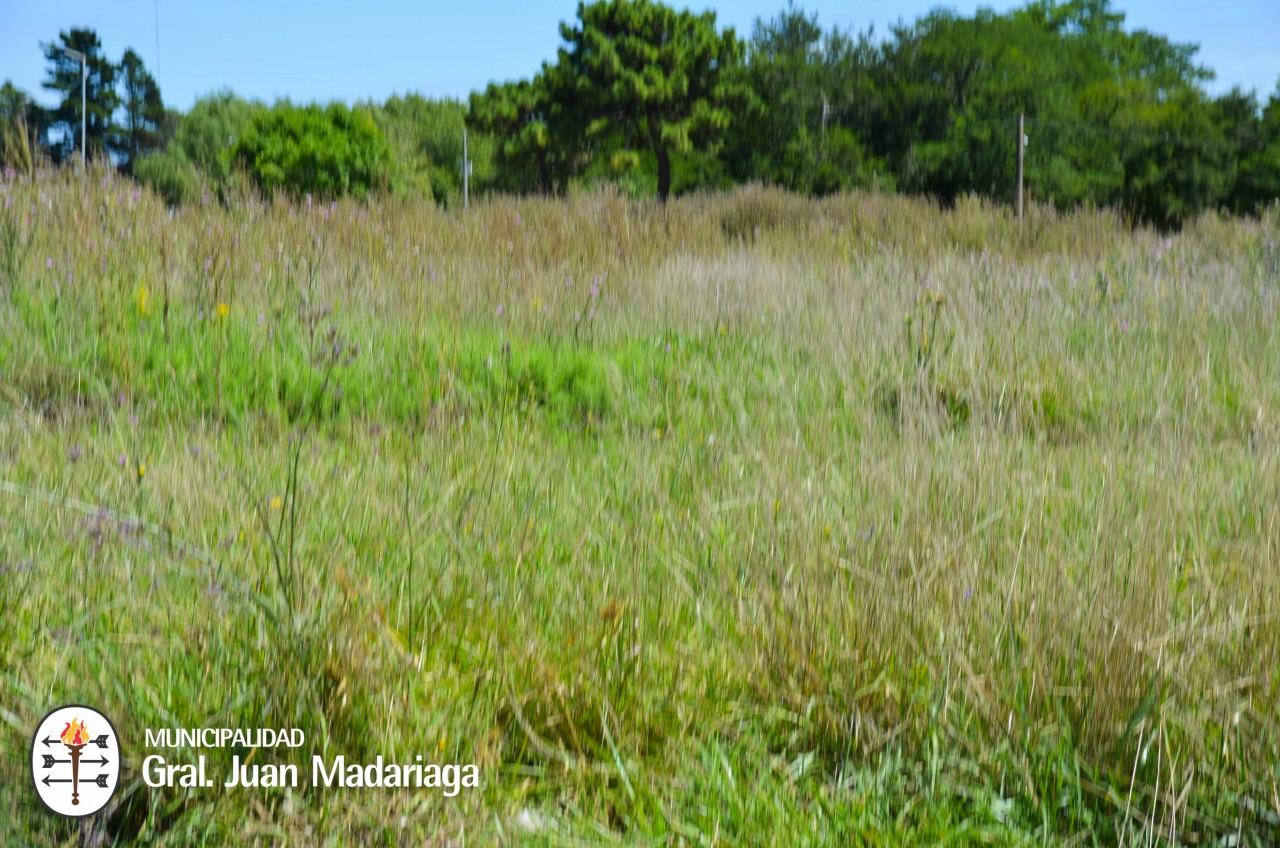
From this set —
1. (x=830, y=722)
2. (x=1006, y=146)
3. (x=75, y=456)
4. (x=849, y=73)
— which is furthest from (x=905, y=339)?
(x=849, y=73)

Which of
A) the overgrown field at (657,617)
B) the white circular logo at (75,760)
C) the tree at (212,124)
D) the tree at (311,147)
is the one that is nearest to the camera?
the white circular logo at (75,760)

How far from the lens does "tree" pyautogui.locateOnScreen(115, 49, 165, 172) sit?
41.2 meters

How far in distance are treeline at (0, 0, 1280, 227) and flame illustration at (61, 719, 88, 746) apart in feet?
55.4

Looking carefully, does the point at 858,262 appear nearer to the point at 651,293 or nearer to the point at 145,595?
the point at 651,293

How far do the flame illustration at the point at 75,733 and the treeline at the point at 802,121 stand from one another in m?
16.9

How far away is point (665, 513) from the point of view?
2.88 meters

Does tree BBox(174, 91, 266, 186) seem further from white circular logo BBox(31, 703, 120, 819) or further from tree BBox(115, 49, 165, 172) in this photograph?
white circular logo BBox(31, 703, 120, 819)

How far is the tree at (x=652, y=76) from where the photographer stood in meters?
30.4

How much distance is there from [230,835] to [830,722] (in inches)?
41.5

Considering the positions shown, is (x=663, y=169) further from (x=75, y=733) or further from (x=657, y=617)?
(x=75, y=733)

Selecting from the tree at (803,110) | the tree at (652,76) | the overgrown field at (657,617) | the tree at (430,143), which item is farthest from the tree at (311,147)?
the overgrown field at (657,617)

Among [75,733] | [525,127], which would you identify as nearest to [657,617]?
[75,733]

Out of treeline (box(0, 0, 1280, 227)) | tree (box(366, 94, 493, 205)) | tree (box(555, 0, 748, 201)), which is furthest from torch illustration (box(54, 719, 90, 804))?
tree (box(366, 94, 493, 205))

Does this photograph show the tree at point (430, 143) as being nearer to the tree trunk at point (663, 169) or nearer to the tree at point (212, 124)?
the tree at point (212, 124)
